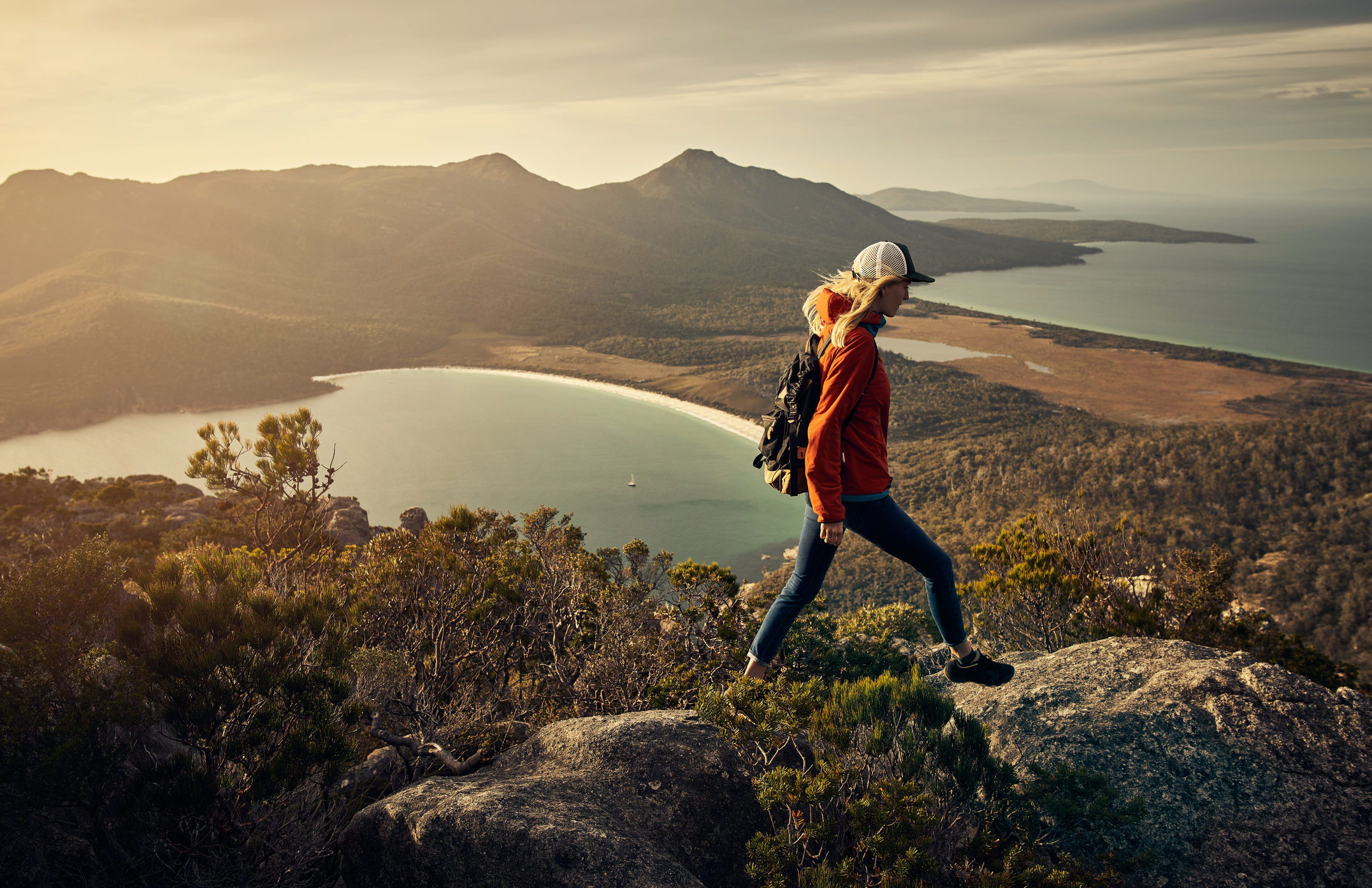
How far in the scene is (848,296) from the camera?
3.43 m

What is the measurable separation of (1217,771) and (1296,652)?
6.00 meters

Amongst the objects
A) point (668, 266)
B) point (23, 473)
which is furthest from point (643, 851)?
point (668, 266)

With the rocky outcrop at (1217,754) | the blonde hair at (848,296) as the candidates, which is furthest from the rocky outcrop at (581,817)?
the blonde hair at (848,296)

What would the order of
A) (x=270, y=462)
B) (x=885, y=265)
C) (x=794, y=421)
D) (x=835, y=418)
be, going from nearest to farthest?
1. (x=835, y=418)
2. (x=885, y=265)
3. (x=794, y=421)
4. (x=270, y=462)

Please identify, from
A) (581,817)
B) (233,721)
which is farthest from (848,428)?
(233,721)

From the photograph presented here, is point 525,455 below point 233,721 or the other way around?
below

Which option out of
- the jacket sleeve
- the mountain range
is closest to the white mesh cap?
the jacket sleeve

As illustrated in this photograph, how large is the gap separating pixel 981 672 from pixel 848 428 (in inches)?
72.3

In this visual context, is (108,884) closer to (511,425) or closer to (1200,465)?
(1200,465)

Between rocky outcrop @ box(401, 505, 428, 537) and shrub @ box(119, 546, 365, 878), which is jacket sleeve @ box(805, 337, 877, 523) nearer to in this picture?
shrub @ box(119, 546, 365, 878)

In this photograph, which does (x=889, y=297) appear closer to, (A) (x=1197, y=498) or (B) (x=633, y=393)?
(A) (x=1197, y=498)

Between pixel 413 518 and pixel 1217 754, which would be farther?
pixel 413 518

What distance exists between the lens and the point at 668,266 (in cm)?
15488

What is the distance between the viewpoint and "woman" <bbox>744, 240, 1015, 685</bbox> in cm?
319
